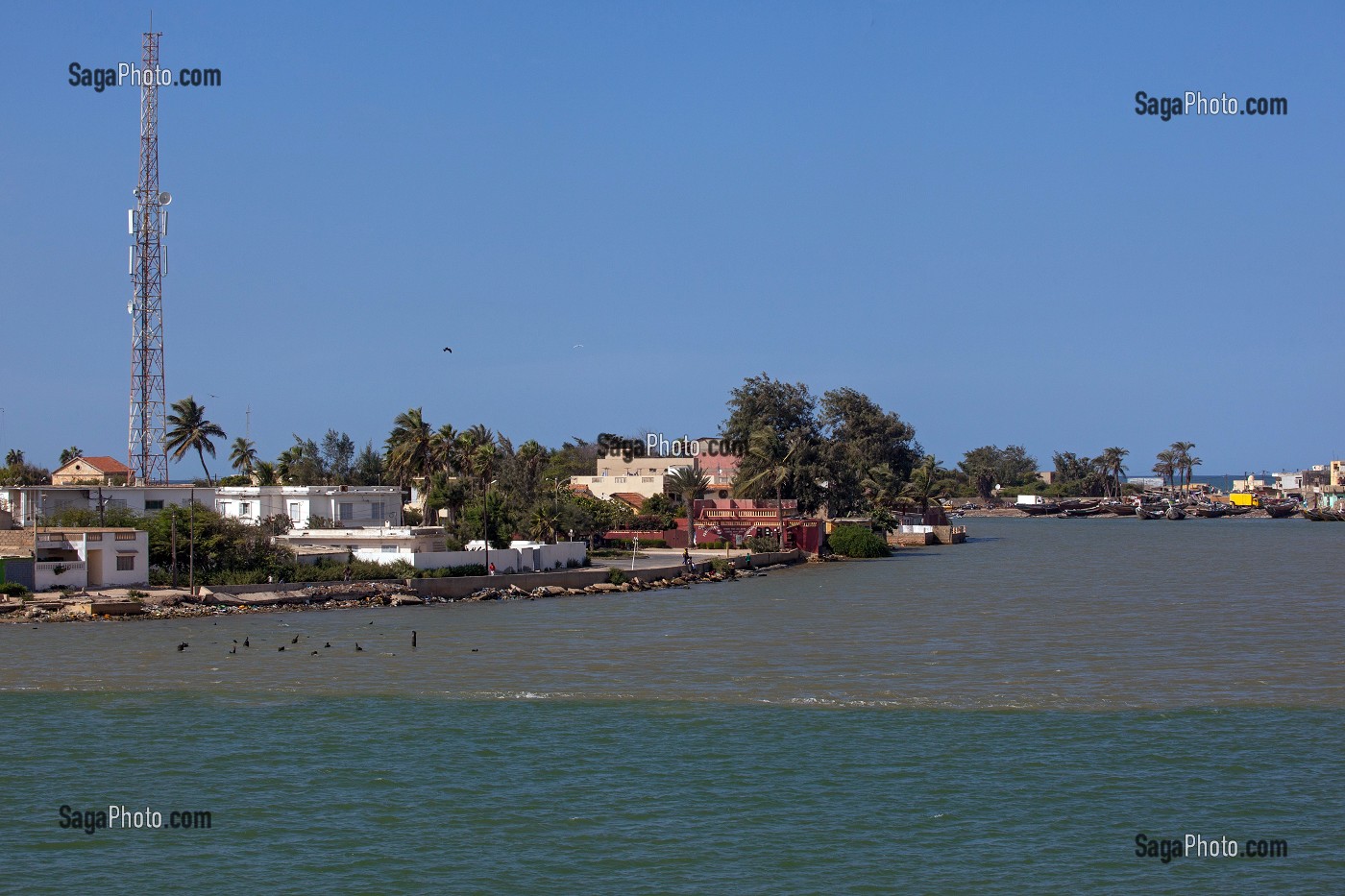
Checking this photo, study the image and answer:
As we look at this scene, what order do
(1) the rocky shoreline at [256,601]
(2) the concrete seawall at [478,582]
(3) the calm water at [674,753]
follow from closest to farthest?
(3) the calm water at [674,753]
(1) the rocky shoreline at [256,601]
(2) the concrete seawall at [478,582]

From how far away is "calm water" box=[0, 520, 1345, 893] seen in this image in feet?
67.5

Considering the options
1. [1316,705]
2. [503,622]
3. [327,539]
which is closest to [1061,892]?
[1316,705]

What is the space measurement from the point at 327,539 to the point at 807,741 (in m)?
40.3

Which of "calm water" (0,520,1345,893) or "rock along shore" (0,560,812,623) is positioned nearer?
"calm water" (0,520,1345,893)

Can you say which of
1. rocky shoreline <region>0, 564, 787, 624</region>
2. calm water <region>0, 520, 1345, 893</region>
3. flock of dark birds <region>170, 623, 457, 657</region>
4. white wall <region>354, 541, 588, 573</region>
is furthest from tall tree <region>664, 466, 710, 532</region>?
flock of dark birds <region>170, 623, 457, 657</region>

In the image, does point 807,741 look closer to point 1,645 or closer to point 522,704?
point 522,704

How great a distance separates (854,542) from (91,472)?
5032 cm

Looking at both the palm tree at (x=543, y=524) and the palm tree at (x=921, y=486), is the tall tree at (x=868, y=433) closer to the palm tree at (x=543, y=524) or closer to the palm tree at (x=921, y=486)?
the palm tree at (x=921, y=486)

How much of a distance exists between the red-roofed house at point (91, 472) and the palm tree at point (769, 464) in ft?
136

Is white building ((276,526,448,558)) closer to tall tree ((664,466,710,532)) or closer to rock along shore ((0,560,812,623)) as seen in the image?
rock along shore ((0,560,812,623))

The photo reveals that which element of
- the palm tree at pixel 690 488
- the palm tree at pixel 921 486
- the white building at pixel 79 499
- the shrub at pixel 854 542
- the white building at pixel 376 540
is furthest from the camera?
the palm tree at pixel 921 486

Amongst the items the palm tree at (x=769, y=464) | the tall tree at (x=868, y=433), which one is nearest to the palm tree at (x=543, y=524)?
the palm tree at (x=769, y=464)

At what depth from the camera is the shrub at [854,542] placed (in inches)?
3725

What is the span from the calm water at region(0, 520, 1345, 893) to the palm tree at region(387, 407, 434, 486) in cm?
3396
